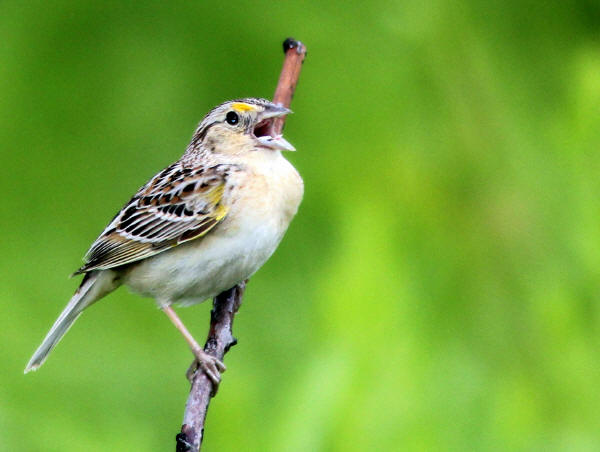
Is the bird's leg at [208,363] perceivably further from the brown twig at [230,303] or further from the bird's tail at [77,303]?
the bird's tail at [77,303]

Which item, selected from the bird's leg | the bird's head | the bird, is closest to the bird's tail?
the bird

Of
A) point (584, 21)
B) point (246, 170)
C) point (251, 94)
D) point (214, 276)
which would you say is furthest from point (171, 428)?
point (584, 21)

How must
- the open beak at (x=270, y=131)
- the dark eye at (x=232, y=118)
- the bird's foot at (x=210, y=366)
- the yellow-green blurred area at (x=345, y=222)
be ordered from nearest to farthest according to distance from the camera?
the yellow-green blurred area at (x=345, y=222), the bird's foot at (x=210, y=366), the open beak at (x=270, y=131), the dark eye at (x=232, y=118)

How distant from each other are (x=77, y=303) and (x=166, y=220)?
24 cm

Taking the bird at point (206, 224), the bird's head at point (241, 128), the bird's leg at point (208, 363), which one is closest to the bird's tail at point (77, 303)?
the bird at point (206, 224)

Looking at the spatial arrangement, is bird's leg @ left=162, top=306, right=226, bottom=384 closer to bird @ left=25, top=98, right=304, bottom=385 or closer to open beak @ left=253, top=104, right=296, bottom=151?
bird @ left=25, top=98, right=304, bottom=385

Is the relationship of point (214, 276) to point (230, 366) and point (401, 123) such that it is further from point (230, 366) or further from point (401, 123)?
point (401, 123)

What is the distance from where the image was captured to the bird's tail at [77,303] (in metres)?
1.92

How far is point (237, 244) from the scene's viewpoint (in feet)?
5.98

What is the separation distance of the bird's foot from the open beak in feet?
1.29

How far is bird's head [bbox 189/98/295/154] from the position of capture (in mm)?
1856

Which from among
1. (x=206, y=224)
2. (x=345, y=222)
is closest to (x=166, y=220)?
(x=206, y=224)

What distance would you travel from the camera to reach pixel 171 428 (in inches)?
82.3

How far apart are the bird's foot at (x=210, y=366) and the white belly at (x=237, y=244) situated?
140mm
